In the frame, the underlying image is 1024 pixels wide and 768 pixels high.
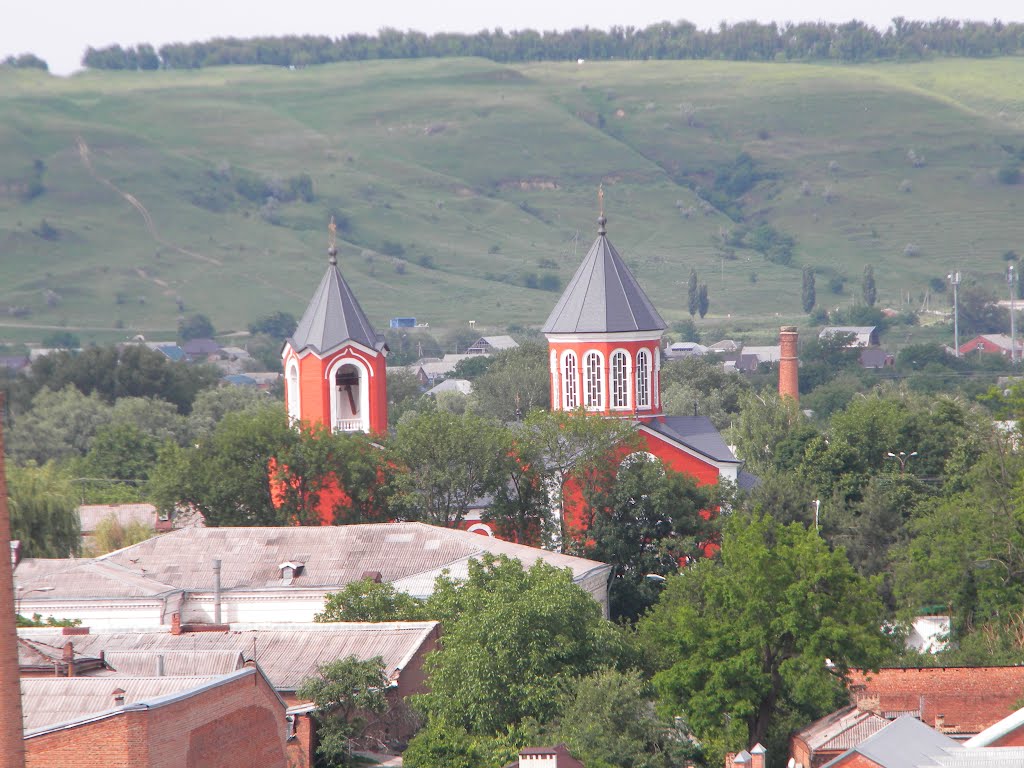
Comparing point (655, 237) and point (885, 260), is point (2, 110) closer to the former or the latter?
point (655, 237)

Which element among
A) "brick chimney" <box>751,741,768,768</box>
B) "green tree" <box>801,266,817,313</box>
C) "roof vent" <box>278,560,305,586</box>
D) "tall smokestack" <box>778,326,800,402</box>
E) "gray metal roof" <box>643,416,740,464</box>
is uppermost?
"brick chimney" <box>751,741,768,768</box>

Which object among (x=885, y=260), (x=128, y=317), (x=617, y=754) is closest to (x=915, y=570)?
(x=617, y=754)

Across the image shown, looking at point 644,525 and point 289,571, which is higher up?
point 289,571

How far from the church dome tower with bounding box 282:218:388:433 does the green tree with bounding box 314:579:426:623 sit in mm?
Answer: 12445

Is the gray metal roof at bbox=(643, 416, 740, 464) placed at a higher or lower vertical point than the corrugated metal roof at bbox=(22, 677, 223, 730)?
lower

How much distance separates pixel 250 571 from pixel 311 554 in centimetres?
144

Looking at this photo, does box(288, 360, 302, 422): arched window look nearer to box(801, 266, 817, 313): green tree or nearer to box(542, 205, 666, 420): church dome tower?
box(542, 205, 666, 420): church dome tower

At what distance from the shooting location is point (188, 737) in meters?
25.3

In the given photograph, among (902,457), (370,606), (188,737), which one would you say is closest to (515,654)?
(370,606)

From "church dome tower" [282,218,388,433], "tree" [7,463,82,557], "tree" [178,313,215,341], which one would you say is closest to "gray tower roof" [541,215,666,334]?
"church dome tower" [282,218,388,433]

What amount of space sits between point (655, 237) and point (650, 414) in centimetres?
14371

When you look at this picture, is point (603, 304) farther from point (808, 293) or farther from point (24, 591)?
point (808, 293)

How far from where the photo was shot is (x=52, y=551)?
49000 mm

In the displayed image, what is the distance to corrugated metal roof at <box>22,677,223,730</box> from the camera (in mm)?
26983
